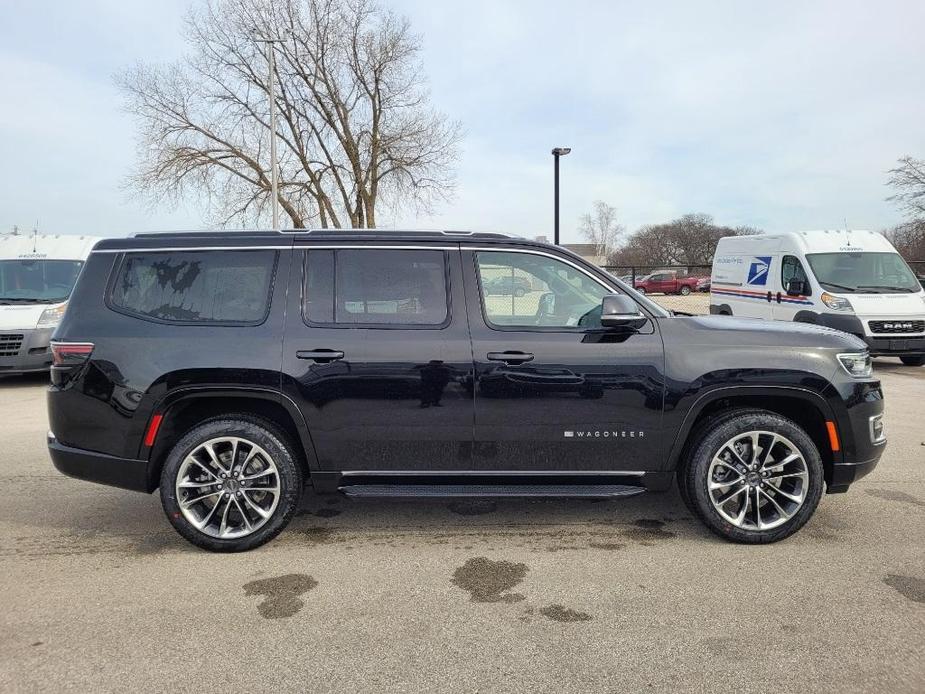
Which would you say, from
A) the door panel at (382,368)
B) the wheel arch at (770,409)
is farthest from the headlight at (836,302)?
the door panel at (382,368)

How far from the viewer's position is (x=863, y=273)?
10.5 meters

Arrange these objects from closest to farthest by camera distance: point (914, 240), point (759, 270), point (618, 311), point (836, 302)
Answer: point (618, 311), point (836, 302), point (759, 270), point (914, 240)

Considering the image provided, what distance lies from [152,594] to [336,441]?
1.20 m

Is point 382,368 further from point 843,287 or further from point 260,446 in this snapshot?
point 843,287

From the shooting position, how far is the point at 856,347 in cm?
378

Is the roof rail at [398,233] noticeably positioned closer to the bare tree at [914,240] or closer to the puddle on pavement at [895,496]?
the puddle on pavement at [895,496]

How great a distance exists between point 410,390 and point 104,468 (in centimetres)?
187

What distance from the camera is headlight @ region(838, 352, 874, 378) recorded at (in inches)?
146

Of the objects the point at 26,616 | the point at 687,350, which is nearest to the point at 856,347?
the point at 687,350

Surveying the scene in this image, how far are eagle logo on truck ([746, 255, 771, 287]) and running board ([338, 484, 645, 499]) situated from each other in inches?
375

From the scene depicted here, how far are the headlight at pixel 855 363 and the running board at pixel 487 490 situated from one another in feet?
4.68

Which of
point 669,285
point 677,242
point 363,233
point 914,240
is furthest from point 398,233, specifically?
point 677,242

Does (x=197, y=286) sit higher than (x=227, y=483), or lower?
higher

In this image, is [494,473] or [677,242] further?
[677,242]
